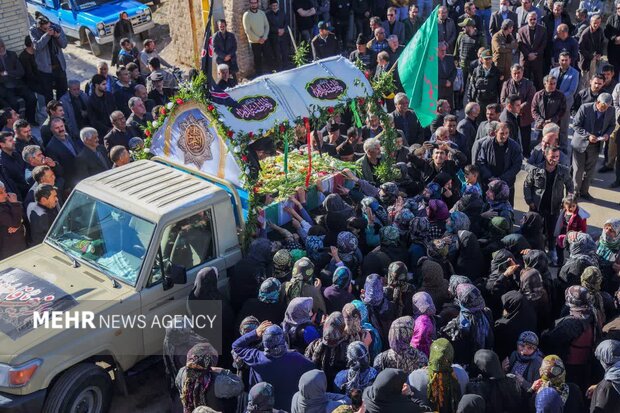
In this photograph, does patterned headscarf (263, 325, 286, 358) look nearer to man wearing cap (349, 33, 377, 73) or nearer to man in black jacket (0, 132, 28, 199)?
man in black jacket (0, 132, 28, 199)

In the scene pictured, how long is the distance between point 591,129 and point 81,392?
8.09 m

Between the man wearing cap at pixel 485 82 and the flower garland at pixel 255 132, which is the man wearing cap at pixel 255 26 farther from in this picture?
the flower garland at pixel 255 132

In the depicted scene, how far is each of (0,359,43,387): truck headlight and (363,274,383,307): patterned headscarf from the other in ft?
9.84

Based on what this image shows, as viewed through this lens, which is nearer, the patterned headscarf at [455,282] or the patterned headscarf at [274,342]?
the patterned headscarf at [274,342]

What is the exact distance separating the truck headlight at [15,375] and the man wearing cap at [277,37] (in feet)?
35.1

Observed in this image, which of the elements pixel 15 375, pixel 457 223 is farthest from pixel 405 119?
pixel 15 375

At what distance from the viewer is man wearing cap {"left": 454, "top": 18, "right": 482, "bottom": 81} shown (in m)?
14.2

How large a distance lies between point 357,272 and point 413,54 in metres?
4.25

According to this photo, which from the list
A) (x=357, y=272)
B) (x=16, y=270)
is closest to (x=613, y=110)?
(x=357, y=272)

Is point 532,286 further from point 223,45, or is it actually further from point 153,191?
point 223,45

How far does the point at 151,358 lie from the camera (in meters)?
7.33

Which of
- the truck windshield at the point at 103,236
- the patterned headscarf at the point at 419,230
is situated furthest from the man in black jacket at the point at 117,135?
the patterned headscarf at the point at 419,230

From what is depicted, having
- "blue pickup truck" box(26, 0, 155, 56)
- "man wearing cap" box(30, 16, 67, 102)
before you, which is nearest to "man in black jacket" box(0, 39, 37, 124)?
"man wearing cap" box(30, 16, 67, 102)

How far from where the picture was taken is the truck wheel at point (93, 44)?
17188mm
